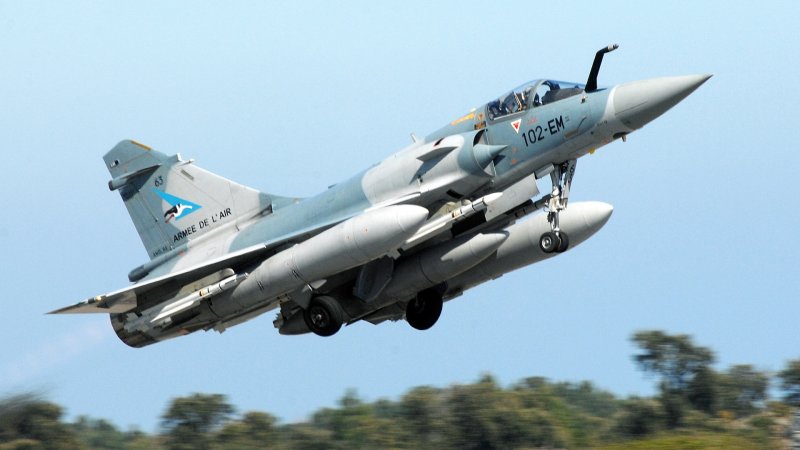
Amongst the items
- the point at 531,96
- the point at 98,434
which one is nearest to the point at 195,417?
the point at 98,434

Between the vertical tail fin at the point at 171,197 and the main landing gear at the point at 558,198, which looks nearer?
the main landing gear at the point at 558,198

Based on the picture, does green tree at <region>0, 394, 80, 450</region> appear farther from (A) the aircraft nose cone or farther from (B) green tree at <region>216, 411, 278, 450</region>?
(A) the aircraft nose cone

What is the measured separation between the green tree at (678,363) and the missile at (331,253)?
68.7ft

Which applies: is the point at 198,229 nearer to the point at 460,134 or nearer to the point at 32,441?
the point at 460,134

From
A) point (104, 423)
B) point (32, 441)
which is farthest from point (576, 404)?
point (32, 441)

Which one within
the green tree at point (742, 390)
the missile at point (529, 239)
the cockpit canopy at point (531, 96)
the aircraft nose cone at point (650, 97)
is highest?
the green tree at point (742, 390)

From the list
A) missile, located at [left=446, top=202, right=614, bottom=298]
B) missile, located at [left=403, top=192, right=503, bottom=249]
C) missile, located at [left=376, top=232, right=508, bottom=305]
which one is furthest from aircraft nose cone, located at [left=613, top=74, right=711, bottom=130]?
missile, located at [left=376, top=232, right=508, bottom=305]

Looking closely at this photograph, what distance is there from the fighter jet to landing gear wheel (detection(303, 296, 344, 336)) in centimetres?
2

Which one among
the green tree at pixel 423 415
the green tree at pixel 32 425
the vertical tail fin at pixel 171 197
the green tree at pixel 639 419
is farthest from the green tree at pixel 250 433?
the vertical tail fin at pixel 171 197

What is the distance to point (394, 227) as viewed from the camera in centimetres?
1744

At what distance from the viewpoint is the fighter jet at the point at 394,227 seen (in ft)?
58.4

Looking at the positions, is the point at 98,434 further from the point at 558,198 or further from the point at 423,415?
the point at 558,198

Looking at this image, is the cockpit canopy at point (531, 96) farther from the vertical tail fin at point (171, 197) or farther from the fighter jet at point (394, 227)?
the vertical tail fin at point (171, 197)

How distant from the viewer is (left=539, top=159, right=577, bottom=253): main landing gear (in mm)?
18469
